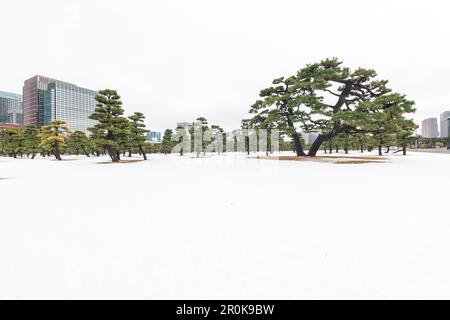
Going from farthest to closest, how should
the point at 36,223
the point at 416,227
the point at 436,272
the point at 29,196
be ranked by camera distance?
the point at 29,196
the point at 36,223
the point at 416,227
the point at 436,272

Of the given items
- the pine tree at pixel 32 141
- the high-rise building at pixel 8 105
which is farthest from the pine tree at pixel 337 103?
the high-rise building at pixel 8 105

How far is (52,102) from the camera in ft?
286

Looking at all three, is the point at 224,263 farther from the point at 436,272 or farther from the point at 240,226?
the point at 436,272

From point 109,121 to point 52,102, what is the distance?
3897 inches

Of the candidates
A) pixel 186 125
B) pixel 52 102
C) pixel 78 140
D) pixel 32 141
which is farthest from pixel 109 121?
pixel 52 102

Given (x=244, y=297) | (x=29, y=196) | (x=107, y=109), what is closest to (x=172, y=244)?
(x=244, y=297)

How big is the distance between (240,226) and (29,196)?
17.8 feet

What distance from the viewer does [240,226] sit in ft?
9.57

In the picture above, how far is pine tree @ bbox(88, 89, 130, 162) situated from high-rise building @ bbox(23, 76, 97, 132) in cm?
8411

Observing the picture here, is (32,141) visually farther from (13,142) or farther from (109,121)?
(109,121)

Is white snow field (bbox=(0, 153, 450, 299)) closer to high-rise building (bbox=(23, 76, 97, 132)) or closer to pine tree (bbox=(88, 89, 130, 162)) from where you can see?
pine tree (bbox=(88, 89, 130, 162))

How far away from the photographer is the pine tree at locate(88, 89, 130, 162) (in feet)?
57.4

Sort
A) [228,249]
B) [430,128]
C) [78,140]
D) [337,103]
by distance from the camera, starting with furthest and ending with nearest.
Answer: [430,128] → [78,140] → [337,103] → [228,249]
